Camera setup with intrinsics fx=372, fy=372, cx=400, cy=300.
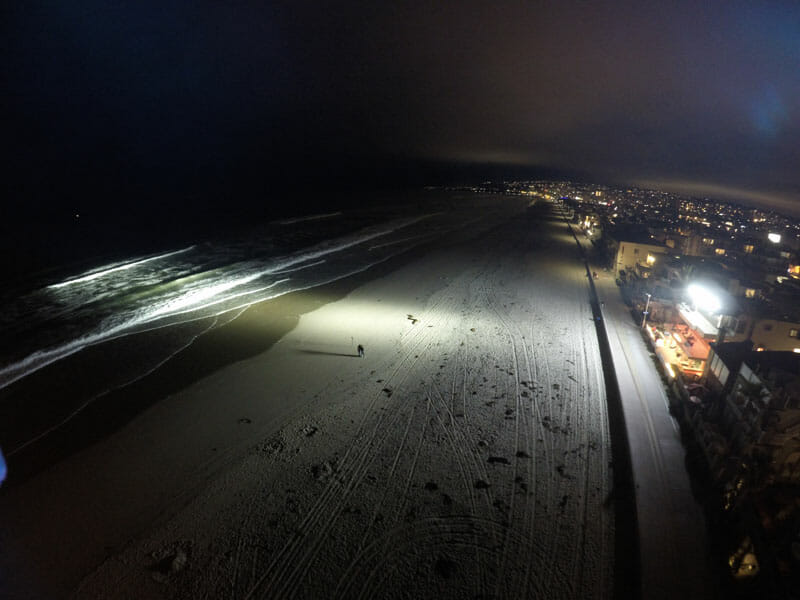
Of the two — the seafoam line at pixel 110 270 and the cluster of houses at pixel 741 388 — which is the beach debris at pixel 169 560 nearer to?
the cluster of houses at pixel 741 388

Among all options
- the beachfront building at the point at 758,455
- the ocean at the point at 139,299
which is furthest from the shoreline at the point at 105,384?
the beachfront building at the point at 758,455

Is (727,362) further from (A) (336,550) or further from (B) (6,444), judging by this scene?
(B) (6,444)

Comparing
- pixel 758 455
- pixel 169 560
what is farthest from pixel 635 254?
pixel 169 560

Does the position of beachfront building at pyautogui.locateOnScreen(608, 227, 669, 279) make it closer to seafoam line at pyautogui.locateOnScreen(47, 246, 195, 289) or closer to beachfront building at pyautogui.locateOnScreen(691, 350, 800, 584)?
beachfront building at pyautogui.locateOnScreen(691, 350, 800, 584)

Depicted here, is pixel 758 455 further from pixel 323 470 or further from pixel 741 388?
pixel 323 470

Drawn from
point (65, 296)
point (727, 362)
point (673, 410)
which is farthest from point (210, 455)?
point (65, 296)
